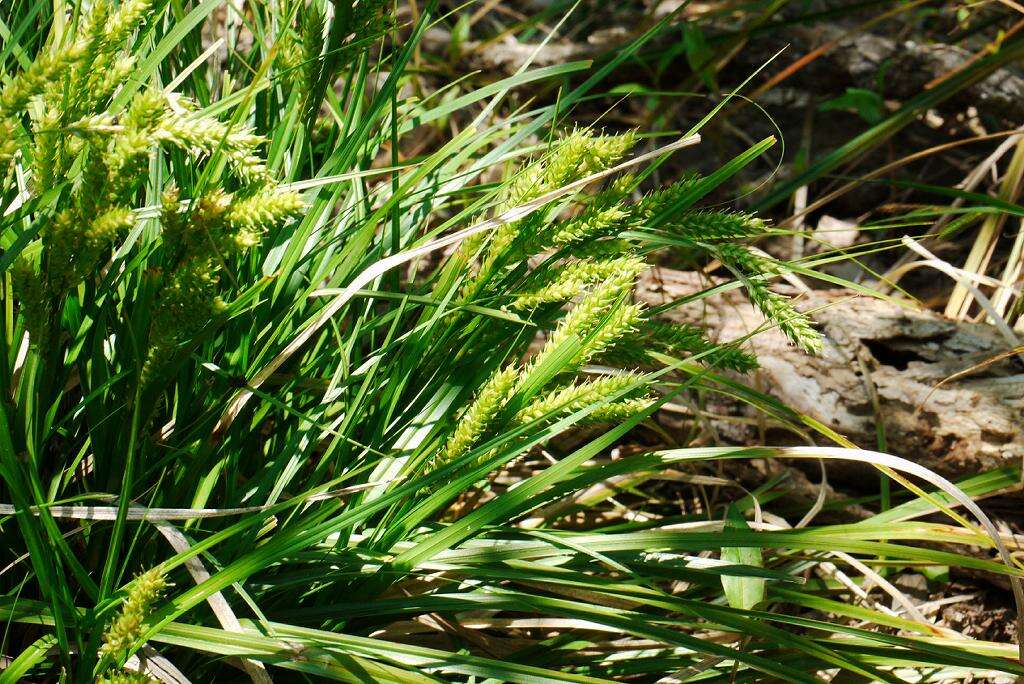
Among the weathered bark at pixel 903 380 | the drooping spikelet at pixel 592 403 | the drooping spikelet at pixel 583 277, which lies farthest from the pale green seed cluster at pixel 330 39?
the weathered bark at pixel 903 380

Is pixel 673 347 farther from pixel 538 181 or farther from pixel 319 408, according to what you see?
pixel 319 408

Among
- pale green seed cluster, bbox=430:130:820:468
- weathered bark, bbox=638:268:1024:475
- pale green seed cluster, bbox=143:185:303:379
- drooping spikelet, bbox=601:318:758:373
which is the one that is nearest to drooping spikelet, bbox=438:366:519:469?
pale green seed cluster, bbox=430:130:820:468

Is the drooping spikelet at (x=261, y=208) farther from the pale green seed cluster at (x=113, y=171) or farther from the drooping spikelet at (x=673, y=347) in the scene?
the drooping spikelet at (x=673, y=347)

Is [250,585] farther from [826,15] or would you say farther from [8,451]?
[826,15]

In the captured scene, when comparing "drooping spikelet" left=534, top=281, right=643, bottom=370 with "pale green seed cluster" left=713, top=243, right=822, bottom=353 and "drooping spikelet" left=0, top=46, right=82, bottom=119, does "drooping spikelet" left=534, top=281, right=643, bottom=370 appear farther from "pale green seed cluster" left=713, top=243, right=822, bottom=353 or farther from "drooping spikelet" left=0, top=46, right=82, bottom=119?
"drooping spikelet" left=0, top=46, right=82, bottom=119

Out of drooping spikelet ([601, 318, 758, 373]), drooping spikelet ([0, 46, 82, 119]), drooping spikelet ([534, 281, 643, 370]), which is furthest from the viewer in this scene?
drooping spikelet ([601, 318, 758, 373])
